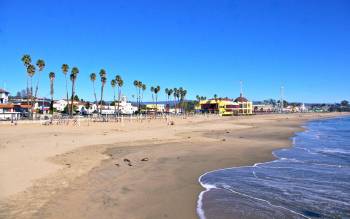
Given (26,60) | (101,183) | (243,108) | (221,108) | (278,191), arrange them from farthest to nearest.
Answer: (243,108), (221,108), (26,60), (101,183), (278,191)

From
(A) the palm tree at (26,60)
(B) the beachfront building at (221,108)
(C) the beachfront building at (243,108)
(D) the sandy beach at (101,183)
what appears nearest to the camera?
(D) the sandy beach at (101,183)

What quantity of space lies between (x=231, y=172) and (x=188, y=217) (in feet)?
26.8

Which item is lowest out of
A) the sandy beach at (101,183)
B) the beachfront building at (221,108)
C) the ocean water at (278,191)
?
the ocean water at (278,191)

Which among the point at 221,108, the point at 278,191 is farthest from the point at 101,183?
the point at 221,108

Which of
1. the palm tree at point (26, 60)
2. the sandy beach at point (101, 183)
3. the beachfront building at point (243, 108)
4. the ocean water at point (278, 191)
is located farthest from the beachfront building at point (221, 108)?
the ocean water at point (278, 191)

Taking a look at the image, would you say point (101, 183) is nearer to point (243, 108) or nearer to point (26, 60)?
point (26, 60)

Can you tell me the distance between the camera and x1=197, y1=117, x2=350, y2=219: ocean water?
10711 mm

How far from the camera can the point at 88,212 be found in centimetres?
999

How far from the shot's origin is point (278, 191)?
44.2ft

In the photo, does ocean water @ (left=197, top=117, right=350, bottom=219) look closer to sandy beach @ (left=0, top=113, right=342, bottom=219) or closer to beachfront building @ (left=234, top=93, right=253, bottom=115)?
sandy beach @ (left=0, top=113, right=342, bottom=219)

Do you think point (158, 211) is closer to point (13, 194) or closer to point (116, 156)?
point (13, 194)

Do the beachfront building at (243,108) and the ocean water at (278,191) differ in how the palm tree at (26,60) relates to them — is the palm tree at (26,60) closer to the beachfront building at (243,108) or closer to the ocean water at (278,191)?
the ocean water at (278,191)

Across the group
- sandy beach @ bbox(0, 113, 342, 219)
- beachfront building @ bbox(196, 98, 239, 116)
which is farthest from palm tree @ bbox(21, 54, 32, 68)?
beachfront building @ bbox(196, 98, 239, 116)

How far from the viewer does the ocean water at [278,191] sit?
1071cm
